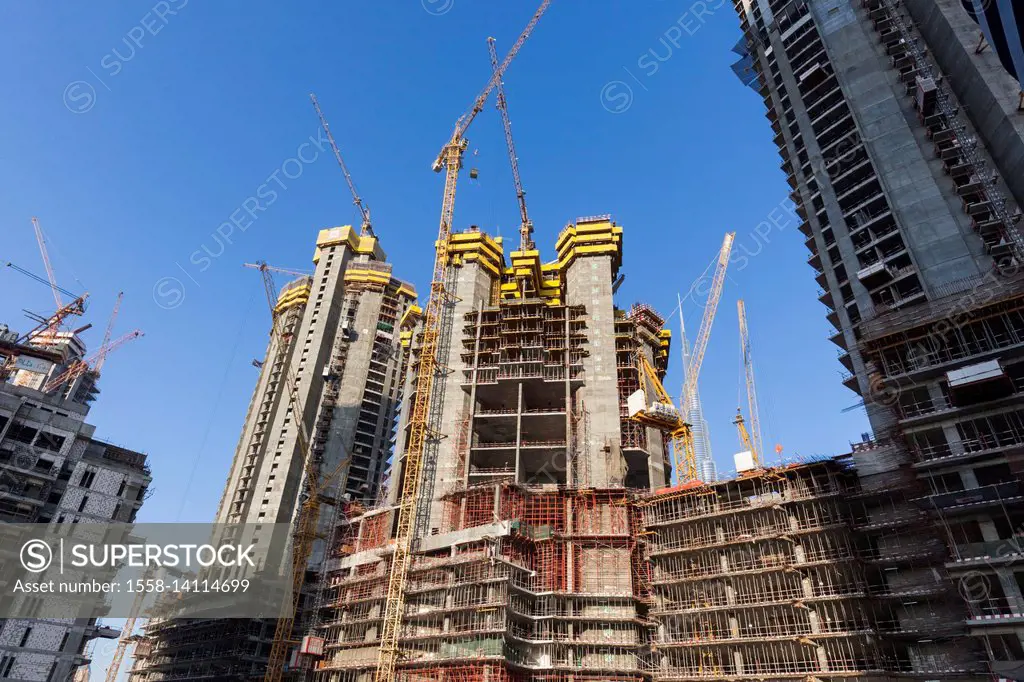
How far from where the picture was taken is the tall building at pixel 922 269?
47.2 meters

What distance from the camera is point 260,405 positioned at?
132 meters

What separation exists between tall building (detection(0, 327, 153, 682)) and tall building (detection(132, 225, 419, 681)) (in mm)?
31056

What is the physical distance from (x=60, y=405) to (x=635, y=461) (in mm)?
74607

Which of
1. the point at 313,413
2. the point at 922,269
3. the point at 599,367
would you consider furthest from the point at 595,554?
the point at 313,413

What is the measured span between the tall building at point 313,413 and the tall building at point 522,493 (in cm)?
2032

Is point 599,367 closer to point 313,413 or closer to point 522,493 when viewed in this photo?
point 522,493

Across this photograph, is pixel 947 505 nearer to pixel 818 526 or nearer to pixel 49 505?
pixel 818 526

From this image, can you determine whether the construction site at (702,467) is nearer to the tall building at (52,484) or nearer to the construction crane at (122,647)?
the tall building at (52,484)

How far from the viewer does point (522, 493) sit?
241 feet

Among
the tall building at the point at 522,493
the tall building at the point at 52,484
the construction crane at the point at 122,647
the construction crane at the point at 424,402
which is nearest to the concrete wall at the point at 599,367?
the tall building at the point at 522,493

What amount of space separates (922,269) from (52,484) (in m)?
100

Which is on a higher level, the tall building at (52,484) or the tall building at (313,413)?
the tall building at (313,413)

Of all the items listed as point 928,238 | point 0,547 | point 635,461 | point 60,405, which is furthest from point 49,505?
point 928,238

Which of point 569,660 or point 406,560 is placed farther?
point 406,560
